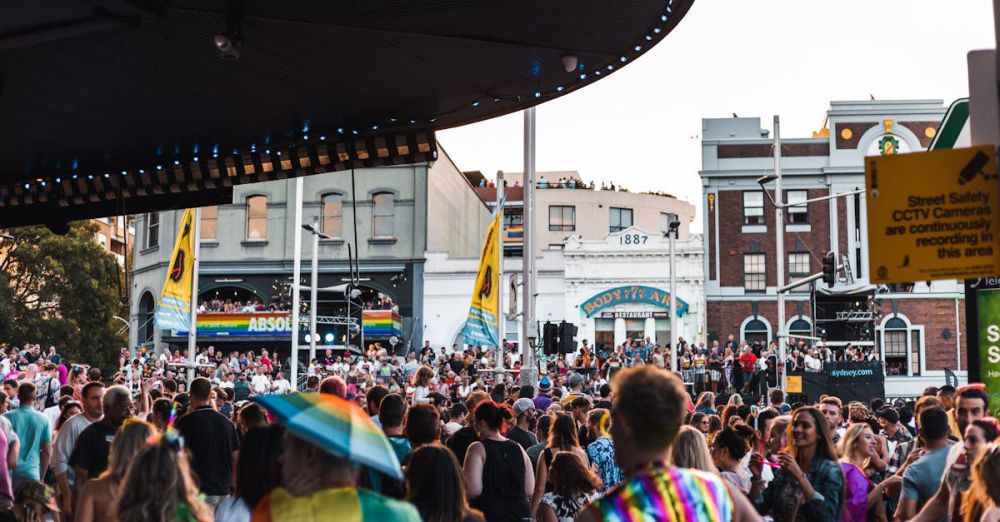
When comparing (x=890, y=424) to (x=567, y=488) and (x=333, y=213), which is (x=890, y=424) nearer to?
(x=567, y=488)

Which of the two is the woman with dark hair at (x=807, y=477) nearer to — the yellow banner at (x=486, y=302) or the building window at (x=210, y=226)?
the yellow banner at (x=486, y=302)

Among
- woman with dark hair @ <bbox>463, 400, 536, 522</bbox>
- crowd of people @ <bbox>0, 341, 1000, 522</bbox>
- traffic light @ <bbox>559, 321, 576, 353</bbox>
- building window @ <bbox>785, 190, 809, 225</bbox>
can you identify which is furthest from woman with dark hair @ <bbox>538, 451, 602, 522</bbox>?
building window @ <bbox>785, 190, 809, 225</bbox>

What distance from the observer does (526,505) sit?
7812 mm

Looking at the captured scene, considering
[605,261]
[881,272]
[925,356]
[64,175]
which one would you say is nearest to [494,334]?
[64,175]

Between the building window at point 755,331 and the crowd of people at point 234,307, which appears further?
the building window at point 755,331

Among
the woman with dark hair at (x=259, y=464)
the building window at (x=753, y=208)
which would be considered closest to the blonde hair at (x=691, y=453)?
the woman with dark hair at (x=259, y=464)

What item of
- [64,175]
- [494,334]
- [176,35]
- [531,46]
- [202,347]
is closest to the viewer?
[176,35]

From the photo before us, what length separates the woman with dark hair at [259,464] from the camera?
466 cm

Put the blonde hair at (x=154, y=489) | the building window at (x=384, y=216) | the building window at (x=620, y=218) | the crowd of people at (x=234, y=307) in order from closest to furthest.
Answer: the blonde hair at (x=154, y=489), the crowd of people at (x=234, y=307), the building window at (x=384, y=216), the building window at (x=620, y=218)

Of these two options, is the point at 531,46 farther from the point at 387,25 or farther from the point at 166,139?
the point at 166,139

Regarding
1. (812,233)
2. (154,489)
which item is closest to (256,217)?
(812,233)

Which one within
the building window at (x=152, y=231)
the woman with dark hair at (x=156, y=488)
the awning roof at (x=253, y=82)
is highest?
the building window at (x=152, y=231)

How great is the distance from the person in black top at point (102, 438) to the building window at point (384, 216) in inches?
1489

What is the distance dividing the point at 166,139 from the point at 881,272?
20.5 feet
